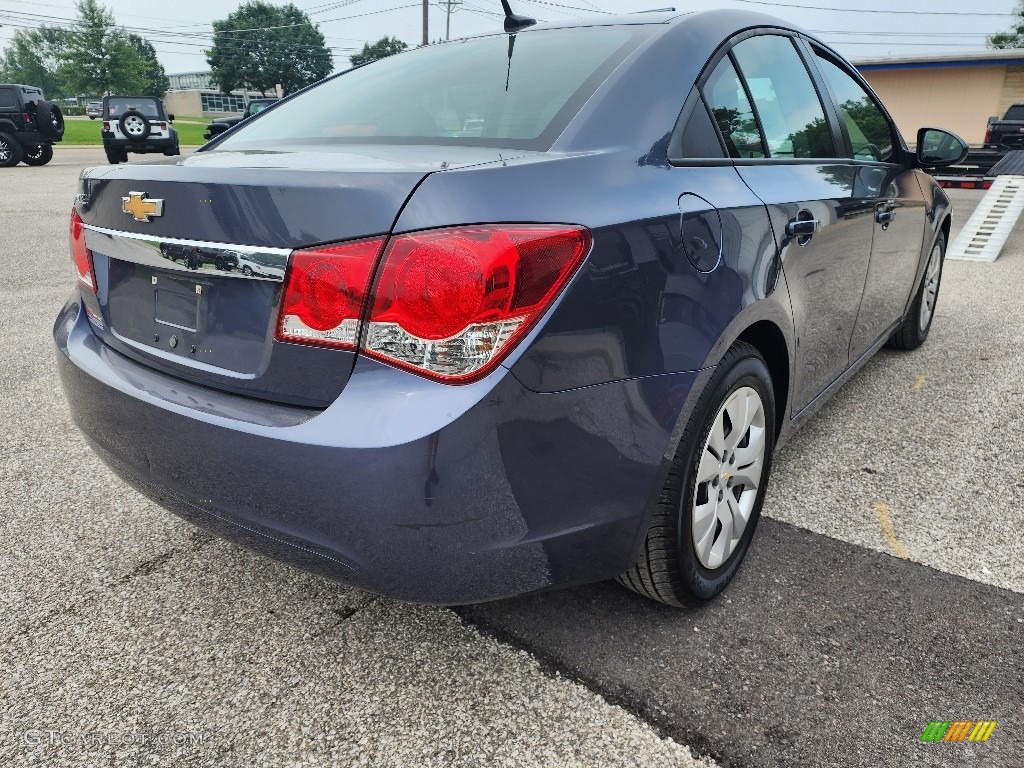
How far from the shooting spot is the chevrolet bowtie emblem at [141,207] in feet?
5.57

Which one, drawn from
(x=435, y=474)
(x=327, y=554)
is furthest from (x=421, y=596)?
(x=435, y=474)

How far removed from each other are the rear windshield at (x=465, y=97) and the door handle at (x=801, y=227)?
68cm

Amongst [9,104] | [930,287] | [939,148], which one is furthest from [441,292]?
[9,104]

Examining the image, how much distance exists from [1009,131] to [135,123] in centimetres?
2245

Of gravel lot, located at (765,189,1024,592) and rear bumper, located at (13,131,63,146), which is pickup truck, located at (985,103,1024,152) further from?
rear bumper, located at (13,131,63,146)

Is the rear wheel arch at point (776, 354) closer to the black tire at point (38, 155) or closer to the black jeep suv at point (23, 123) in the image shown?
the black jeep suv at point (23, 123)

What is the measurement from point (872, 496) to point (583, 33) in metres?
1.90

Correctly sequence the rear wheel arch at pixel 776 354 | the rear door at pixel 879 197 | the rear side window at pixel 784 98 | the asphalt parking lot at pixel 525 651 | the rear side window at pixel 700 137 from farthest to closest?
the rear door at pixel 879 197, the rear side window at pixel 784 98, the rear wheel arch at pixel 776 354, the rear side window at pixel 700 137, the asphalt parking lot at pixel 525 651

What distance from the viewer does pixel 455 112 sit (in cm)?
207

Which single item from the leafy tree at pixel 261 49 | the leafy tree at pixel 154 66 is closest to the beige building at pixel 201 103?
the leafy tree at pixel 154 66

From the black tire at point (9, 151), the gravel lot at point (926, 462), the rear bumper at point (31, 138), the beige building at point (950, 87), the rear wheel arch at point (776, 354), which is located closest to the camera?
the rear wheel arch at point (776, 354)

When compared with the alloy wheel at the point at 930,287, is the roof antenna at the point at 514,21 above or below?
above

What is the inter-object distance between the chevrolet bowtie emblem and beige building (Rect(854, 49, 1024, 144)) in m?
37.0

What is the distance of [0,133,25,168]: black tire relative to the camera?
17.8 metres
